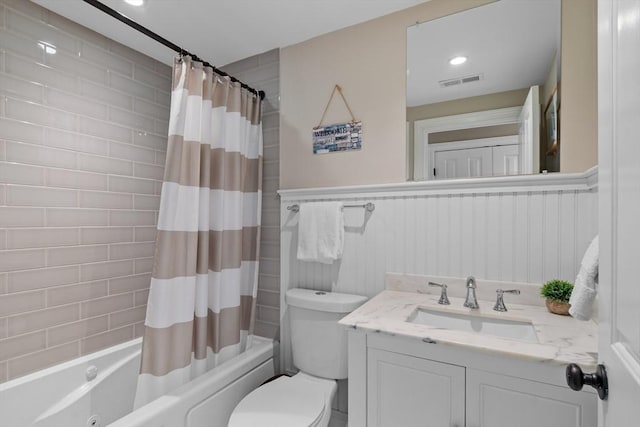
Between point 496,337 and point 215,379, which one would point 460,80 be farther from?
point 215,379

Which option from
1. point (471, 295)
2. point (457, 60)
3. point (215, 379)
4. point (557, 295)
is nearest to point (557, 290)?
point (557, 295)

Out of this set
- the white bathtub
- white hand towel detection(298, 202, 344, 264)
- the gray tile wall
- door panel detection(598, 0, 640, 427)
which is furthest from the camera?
the gray tile wall

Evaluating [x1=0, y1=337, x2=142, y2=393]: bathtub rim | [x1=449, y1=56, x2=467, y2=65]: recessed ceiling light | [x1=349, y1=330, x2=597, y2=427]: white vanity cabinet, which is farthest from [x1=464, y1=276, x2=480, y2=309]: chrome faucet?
[x1=0, y1=337, x2=142, y2=393]: bathtub rim

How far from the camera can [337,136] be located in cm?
184

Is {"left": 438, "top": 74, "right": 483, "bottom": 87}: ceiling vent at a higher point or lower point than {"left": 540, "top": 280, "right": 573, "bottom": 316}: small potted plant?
higher

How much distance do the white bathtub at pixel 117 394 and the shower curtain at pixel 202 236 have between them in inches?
4.6

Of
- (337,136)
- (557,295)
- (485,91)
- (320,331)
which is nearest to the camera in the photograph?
(557,295)

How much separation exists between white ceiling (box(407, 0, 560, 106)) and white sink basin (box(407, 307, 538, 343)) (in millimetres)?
1040

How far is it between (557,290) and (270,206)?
1.56 m

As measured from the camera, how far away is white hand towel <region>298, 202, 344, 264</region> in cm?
171

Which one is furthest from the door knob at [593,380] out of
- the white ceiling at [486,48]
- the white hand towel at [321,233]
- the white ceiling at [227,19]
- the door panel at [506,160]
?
the white ceiling at [227,19]

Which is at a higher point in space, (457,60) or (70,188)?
(457,60)

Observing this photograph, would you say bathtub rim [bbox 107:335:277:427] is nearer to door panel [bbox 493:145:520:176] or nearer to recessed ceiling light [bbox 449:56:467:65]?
door panel [bbox 493:145:520:176]

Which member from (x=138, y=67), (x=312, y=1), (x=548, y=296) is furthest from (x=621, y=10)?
(x=138, y=67)
